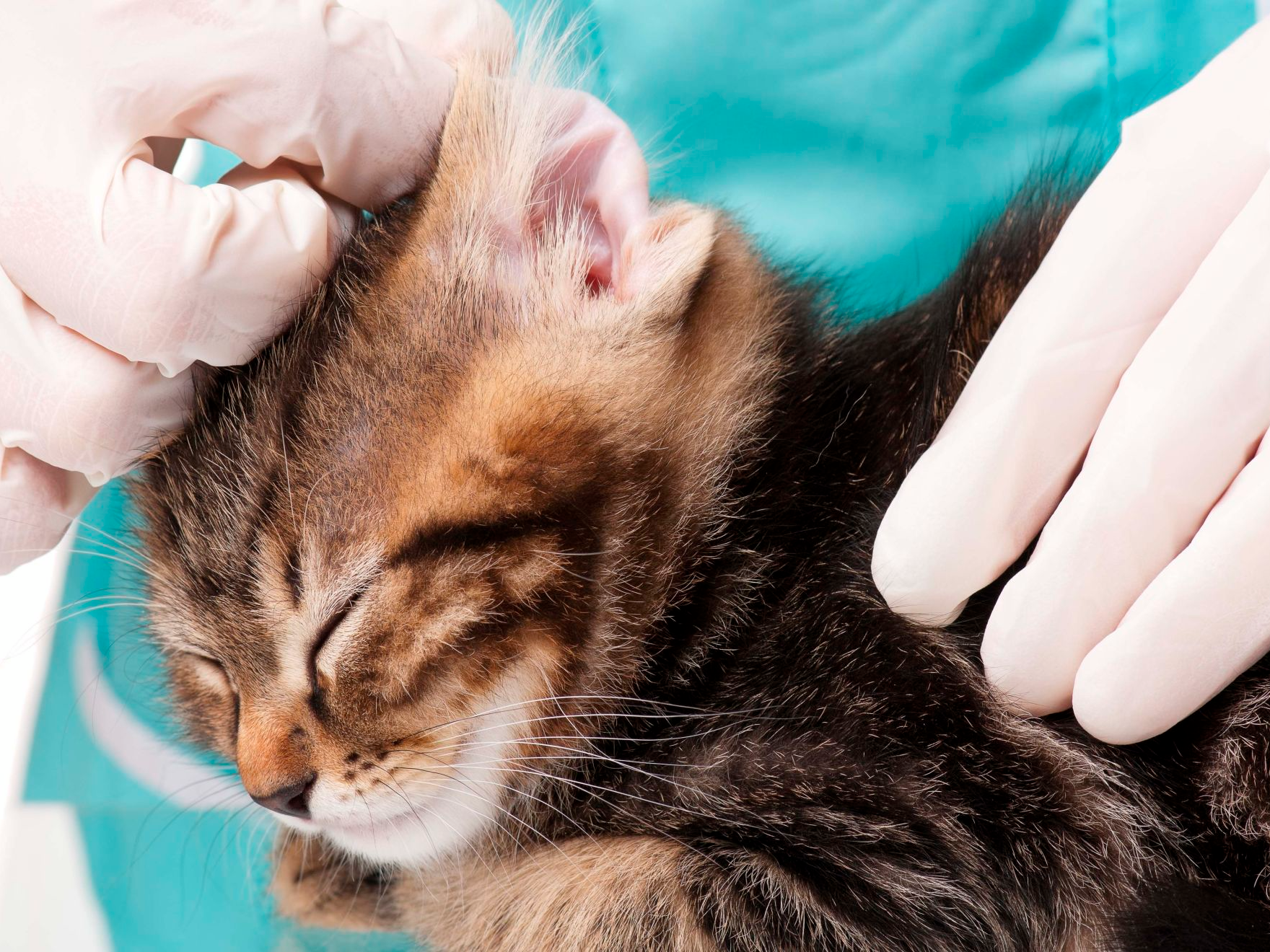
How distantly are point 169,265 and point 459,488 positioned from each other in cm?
35

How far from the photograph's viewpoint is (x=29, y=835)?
1.50m

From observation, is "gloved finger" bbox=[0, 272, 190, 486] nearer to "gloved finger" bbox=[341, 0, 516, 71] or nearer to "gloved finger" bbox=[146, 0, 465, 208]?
"gloved finger" bbox=[146, 0, 465, 208]

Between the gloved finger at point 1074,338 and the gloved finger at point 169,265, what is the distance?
2.28 feet

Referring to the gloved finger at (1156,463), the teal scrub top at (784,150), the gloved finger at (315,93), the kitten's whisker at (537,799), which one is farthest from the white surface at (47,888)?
the gloved finger at (1156,463)

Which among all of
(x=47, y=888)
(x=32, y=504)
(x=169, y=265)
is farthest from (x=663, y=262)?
(x=47, y=888)

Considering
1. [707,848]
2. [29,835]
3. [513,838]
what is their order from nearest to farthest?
[707,848]
[513,838]
[29,835]

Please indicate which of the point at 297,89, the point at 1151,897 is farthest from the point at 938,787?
the point at 297,89

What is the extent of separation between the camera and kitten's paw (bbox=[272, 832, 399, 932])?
142cm

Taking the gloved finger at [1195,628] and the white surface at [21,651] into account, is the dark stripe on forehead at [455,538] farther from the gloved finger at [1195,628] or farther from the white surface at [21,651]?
the white surface at [21,651]

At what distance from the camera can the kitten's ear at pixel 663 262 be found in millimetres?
969

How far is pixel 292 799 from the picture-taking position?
997 millimetres

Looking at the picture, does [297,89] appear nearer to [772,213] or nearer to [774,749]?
[774,749]

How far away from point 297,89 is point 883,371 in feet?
Result: 2.38

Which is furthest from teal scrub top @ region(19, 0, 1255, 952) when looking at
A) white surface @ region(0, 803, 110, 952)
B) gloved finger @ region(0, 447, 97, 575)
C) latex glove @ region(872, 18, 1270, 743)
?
latex glove @ region(872, 18, 1270, 743)
